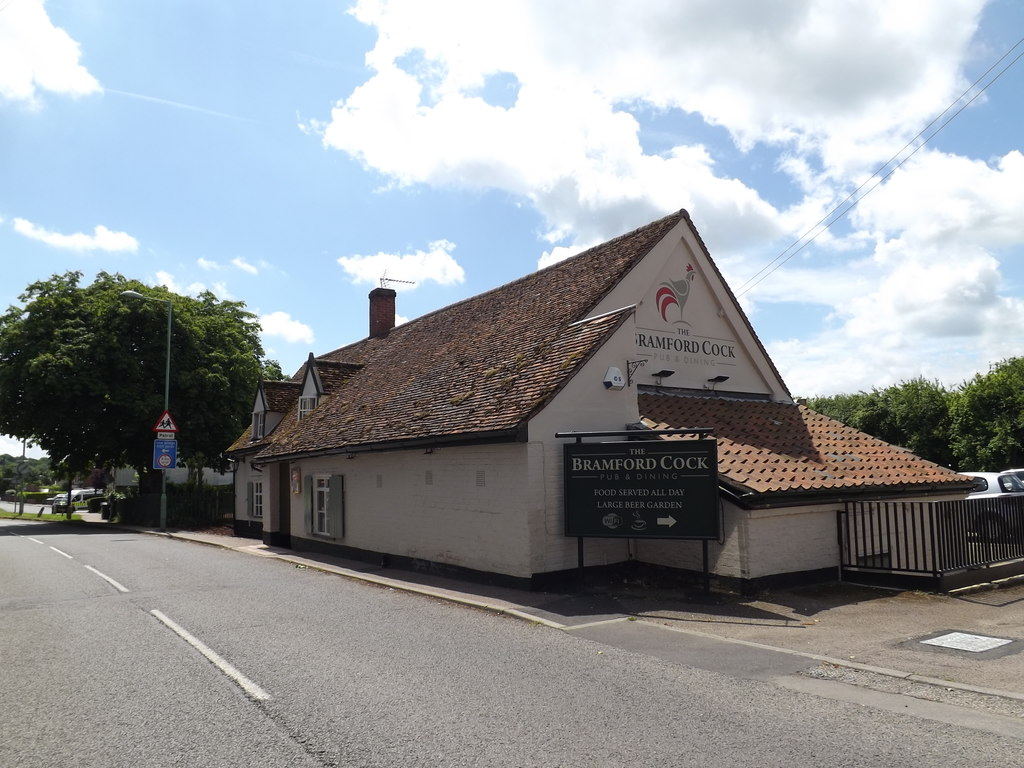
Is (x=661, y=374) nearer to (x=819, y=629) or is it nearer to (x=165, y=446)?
(x=819, y=629)

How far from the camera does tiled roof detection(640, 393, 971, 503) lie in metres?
11.8

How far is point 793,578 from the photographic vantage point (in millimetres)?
11656

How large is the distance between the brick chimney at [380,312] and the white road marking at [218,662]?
59.6ft

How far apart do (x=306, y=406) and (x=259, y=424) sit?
444cm

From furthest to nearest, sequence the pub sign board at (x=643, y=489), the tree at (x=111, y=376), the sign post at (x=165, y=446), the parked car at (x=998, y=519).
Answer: the tree at (x=111, y=376) < the sign post at (x=165, y=446) < the parked car at (x=998, y=519) < the pub sign board at (x=643, y=489)

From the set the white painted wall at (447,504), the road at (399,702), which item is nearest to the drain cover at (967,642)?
the road at (399,702)

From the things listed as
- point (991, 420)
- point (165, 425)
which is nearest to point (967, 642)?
point (991, 420)

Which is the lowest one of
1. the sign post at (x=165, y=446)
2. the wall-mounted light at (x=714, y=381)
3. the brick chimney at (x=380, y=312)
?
the sign post at (x=165, y=446)

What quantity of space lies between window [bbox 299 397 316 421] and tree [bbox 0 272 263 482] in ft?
38.3

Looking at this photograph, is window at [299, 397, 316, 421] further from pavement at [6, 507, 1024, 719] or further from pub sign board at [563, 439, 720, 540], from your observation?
pub sign board at [563, 439, 720, 540]

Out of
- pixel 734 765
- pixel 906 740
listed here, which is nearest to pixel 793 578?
pixel 906 740

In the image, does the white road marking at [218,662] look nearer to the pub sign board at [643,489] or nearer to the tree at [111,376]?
the pub sign board at [643,489]

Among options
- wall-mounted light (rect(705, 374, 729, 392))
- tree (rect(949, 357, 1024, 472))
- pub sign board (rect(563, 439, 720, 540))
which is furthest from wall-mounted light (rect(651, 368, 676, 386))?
tree (rect(949, 357, 1024, 472))

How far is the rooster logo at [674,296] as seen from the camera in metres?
16.1
